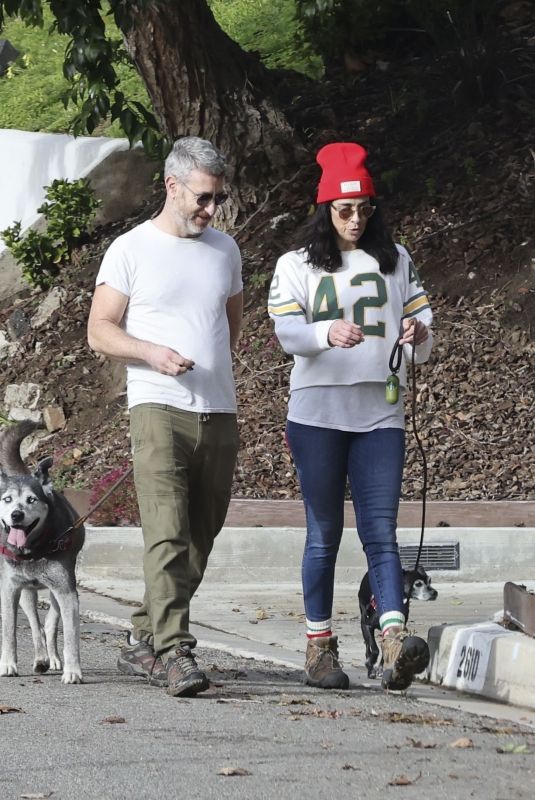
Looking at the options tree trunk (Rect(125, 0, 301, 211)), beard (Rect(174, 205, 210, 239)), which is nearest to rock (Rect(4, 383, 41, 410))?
tree trunk (Rect(125, 0, 301, 211))

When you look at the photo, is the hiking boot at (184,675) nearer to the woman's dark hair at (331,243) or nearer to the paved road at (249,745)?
the paved road at (249,745)

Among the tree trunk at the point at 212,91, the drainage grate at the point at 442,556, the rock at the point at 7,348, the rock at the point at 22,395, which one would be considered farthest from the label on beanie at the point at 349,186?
the rock at the point at 7,348

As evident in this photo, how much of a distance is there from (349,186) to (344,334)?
0.70 meters

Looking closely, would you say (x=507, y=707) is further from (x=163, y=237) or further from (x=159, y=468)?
(x=163, y=237)

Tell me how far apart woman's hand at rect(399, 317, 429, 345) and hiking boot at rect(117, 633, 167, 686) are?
1.67m

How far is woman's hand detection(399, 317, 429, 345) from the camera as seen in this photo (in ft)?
19.7

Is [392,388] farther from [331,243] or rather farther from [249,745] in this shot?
[249,745]

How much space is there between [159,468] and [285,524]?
4.73 m

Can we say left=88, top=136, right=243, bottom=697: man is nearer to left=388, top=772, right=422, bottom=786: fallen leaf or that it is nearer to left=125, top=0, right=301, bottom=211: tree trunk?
left=388, top=772, right=422, bottom=786: fallen leaf

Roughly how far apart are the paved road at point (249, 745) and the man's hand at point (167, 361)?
4.24ft

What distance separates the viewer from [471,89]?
16281 millimetres

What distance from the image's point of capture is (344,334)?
5848mm

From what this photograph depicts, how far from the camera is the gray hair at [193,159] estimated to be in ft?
20.2

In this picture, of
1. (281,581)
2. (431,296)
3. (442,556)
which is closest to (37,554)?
(281,581)
